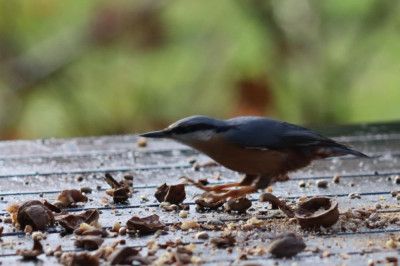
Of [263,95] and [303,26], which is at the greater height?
[303,26]

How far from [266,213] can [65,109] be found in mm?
4558

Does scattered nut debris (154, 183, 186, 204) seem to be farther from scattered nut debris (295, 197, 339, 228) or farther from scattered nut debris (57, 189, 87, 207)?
scattered nut debris (295, 197, 339, 228)

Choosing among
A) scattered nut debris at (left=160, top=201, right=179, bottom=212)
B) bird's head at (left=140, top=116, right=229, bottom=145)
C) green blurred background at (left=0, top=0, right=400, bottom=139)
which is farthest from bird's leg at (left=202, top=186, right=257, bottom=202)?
green blurred background at (left=0, top=0, right=400, bottom=139)

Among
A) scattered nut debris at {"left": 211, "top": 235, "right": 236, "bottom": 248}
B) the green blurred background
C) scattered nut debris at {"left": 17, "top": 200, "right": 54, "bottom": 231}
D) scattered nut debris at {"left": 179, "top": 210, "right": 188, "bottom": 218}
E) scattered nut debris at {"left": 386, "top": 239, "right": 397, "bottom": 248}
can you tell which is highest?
the green blurred background

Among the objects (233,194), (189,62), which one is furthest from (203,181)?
(189,62)

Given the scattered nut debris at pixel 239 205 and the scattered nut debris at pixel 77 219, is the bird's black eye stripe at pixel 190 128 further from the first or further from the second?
the scattered nut debris at pixel 77 219

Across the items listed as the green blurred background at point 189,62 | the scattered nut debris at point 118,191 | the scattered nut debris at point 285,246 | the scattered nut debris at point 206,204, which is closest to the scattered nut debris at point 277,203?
the scattered nut debris at point 206,204

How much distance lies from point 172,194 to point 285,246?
2.46 ft

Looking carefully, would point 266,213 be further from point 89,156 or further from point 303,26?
point 303,26

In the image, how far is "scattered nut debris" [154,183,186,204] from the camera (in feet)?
9.88

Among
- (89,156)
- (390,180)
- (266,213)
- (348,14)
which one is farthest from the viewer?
(348,14)

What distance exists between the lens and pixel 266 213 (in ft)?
9.64

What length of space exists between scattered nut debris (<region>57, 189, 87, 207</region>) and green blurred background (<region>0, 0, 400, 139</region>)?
12.3 ft

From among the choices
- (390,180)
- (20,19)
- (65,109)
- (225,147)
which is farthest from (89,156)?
(20,19)
